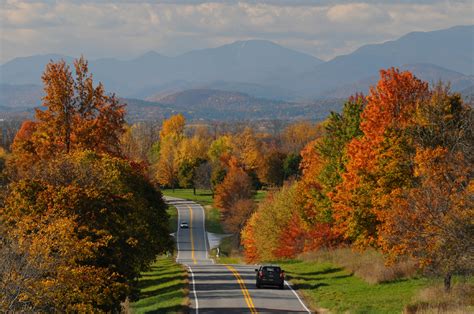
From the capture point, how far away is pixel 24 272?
2523 centimetres

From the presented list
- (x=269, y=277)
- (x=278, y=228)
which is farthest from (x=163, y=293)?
(x=278, y=228)

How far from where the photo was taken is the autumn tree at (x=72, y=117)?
51.1m

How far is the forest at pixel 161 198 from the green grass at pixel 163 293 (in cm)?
191

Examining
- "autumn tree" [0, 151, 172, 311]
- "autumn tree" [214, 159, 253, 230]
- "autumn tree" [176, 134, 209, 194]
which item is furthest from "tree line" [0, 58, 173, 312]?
"autumn tree" [176, 134, 209, 194]

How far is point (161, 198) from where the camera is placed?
53688 millimetres

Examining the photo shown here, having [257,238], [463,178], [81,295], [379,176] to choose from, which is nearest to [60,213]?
[81,295]

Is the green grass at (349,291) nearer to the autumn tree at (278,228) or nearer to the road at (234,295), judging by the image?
the road at (234,295)

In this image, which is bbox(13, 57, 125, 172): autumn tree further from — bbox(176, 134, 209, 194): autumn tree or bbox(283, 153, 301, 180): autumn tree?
bbox(176, 134, 209, 194): autumn tree

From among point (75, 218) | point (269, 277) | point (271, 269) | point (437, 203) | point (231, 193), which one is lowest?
point (231, 193)

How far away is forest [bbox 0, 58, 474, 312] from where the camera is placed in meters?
28.1

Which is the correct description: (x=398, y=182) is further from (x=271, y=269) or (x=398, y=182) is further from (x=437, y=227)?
(x=437, y=227)

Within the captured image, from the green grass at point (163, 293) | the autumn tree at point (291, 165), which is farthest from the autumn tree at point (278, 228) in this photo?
the autumn tree at point (291, 165)

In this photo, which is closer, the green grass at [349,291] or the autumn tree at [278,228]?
the green grass at [349,291]

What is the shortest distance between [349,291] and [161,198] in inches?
681
